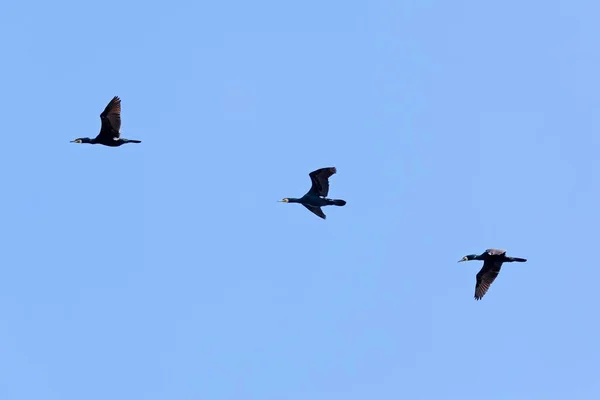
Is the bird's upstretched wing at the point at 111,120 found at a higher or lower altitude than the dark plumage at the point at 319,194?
higher

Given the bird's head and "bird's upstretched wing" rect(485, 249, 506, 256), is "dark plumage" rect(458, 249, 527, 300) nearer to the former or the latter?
"bird's upstretched wing" rect(485, 249, 506, 256)

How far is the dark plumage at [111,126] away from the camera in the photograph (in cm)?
13625

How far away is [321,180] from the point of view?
137750 millimetres

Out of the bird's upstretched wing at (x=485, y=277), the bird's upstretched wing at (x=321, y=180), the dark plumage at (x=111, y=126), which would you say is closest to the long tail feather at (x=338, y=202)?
the bird's upstretched wing at (x=321, y=180)

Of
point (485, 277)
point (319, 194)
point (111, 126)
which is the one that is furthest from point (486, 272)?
point (111, 126)

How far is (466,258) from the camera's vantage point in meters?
139

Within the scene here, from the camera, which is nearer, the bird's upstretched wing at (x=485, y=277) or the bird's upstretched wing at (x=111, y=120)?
the bird's upstretched wing at (x=111, y=120)

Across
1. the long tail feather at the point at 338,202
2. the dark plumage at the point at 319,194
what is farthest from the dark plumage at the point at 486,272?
the dark plumage at the point at 319,194

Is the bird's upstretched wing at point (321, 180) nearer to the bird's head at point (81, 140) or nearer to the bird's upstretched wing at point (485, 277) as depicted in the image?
the bird's upstretched wing at point (485, 277)

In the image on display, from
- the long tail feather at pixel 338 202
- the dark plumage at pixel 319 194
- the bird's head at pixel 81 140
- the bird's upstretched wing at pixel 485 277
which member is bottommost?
the bird's upstretched wing at pixel 485 277

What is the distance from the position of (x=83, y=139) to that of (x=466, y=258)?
25.1m

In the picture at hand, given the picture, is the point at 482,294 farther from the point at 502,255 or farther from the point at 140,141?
the point at 140,141

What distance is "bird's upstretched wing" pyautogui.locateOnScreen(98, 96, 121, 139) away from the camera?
136 m

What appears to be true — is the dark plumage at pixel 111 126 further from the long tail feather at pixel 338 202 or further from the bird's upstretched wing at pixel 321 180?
the long tail feather at pixel 338 202
